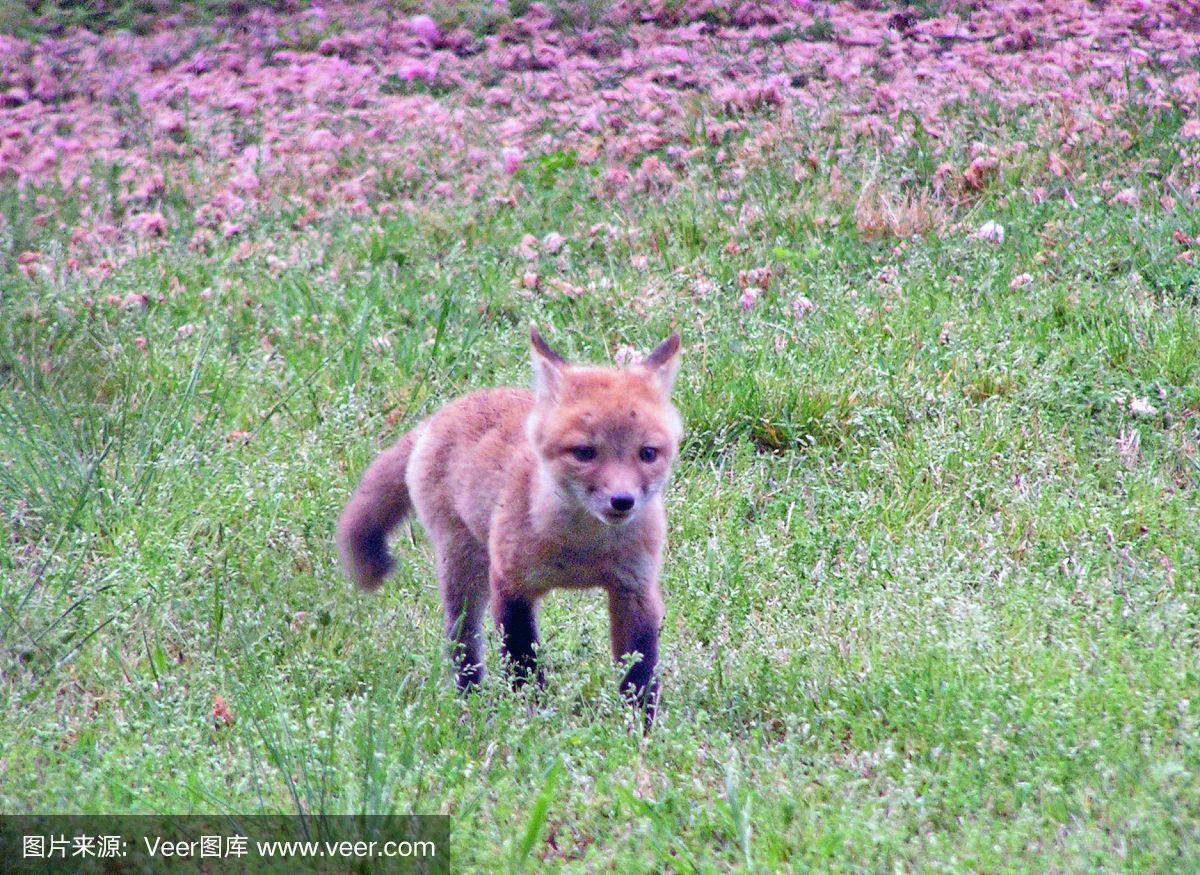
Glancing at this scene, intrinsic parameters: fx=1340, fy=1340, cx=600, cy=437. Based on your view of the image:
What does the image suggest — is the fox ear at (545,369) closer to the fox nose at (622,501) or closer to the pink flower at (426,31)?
the fox nose at (622,501)

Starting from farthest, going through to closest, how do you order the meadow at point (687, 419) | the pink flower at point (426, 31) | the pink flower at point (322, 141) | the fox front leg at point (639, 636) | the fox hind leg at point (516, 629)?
1. the pink flower at point (426, 31)
2. the pink flower at point (322, 141)
3. the fox hind leg at point (516, 629)
4. the fox front leg at point (639, 636)
5. the meadow at point (687, 419)

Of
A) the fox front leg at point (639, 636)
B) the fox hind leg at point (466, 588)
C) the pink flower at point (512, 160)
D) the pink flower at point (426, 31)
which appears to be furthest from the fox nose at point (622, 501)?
the pink flower at point (426, 31)

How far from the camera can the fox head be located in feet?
14.3

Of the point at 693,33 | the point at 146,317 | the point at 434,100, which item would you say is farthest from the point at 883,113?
the point at 146,317

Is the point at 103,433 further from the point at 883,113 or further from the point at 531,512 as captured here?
the point at 883,113

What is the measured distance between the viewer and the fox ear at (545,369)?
468cm

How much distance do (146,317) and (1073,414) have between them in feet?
15.6

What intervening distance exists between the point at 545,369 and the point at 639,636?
3.23 feet

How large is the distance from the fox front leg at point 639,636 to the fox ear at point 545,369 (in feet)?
2.43

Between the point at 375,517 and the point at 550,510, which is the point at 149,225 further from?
the point at 550,510

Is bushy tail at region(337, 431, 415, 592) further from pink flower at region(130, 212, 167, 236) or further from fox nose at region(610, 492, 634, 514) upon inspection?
pink flower at region(130, 212, 167, 236)

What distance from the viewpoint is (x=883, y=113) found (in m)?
9.01

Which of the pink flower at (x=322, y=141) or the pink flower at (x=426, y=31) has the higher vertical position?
the pink flower at (x=426, y=31)

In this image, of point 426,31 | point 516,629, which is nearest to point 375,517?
point 516,629
